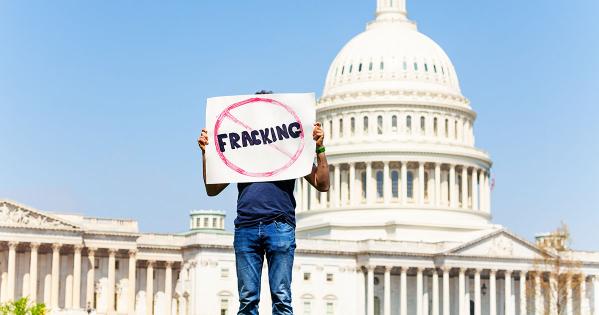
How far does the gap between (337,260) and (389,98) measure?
24156mm

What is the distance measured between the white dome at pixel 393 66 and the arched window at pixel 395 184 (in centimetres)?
998

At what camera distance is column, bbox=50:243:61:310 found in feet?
430

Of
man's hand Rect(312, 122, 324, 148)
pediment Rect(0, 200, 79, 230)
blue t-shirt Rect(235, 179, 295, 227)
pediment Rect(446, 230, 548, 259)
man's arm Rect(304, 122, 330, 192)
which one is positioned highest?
pediment Rect(0, 200, 79, 230)

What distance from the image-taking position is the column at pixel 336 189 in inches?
6422

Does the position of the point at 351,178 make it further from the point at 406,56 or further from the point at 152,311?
the point at 152,311

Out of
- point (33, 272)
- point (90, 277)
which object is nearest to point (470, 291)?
point (90, 277)

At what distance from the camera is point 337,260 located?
149250 mm

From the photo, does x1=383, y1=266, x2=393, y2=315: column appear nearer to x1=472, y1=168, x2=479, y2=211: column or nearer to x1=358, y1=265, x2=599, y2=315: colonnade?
x1=358, y1=265, x2=599, y2=315: colonnade

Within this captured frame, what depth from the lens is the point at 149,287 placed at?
14362 centimetres

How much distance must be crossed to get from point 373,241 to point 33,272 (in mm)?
37681

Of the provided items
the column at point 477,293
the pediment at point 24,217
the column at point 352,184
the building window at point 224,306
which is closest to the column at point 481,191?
the column at point 352,184

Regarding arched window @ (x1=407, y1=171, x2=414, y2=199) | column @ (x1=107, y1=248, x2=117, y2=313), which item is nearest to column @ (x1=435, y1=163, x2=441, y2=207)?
arched window @ (x1=407, y1=171, x2=414, y2=199)

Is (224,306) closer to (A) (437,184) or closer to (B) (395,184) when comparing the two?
(B) (395,184)

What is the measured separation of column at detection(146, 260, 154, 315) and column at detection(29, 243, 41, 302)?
49.8 ft
